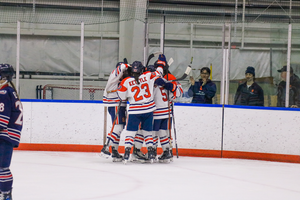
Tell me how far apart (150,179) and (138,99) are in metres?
1.24

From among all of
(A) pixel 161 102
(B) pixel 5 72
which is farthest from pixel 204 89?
(B) pixel 5 72

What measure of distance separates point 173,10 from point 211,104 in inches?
188

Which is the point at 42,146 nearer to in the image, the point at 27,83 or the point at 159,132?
the point at 27,83

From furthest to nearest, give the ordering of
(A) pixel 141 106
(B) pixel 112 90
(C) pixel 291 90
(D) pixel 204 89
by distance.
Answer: (D) pixel 204 89, (C) pixel 291 90, (B) pixel 112 90, (A) pixel 141 106

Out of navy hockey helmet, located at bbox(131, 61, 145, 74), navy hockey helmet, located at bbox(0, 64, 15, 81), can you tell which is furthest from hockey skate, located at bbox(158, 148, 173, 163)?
navy hockey helmet, located at bbox(0, 64, 15, 81)

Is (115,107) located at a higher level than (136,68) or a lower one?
lower

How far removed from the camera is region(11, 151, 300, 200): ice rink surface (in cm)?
335

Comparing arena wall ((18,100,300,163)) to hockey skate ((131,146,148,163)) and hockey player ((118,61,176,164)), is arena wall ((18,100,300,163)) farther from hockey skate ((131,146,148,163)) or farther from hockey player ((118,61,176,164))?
hockey player ((118,61,176,164))

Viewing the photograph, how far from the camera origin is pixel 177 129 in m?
6.21

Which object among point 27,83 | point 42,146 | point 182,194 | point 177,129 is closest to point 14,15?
point 27,83

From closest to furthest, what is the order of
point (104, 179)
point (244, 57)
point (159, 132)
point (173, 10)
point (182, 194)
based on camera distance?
point (182, 194) → point (104, 179) → point (159, 132) → point (244, 57) → point (173, 10)

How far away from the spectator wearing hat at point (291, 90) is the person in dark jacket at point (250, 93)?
0.27 metres

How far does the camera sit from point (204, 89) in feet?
20.7

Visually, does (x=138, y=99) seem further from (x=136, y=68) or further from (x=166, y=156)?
(x=166, y=156)
